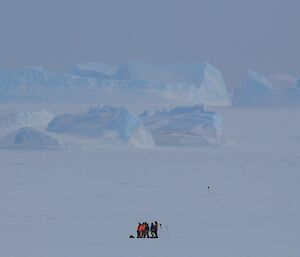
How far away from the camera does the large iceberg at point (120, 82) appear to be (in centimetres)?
3556

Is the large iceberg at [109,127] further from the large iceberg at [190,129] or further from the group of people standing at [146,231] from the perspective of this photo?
the group of people standing at [146,231]

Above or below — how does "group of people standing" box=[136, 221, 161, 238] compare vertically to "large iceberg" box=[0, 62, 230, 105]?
below

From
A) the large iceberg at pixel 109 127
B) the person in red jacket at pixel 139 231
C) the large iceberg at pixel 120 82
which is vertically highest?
the large iceberg at pixel 120 82

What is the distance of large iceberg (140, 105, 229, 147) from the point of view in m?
20.4

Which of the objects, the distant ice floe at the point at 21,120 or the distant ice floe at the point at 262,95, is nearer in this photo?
the distant ice floe at the point at 21,120

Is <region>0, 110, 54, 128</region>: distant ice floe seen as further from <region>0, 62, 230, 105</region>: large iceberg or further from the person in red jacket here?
the person in red jacket

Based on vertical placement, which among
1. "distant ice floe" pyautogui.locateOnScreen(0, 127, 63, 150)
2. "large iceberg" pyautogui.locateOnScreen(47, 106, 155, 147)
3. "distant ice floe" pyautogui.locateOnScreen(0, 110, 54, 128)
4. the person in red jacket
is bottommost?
the person in red jacket

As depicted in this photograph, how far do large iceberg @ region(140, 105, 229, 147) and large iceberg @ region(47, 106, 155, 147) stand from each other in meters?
1.01

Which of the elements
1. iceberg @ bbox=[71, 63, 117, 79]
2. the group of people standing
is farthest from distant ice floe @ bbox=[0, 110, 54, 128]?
the group of people standing

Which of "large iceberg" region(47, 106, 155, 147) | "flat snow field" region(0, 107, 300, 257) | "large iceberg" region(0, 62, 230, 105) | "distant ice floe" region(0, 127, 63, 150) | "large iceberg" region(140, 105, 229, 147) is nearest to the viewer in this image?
"flat snow field" region(0, 107, 300, 257)

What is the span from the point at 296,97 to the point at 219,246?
2764cm

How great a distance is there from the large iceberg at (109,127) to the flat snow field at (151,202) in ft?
2.11

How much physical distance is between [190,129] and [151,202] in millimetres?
10570

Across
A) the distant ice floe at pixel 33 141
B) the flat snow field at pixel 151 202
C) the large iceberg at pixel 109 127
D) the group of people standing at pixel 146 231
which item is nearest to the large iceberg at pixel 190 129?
the large iceberg at pixel 109 127
